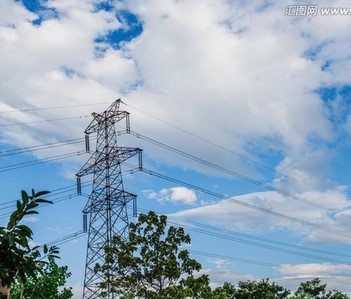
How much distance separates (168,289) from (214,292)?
3029 mm

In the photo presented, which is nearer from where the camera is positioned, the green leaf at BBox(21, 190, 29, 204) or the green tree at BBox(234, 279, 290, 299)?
the green leaf at BBox(21, 190, 29, 204)

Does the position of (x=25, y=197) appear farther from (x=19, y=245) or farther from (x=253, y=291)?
(x=253, y=291)

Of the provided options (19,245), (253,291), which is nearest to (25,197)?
(19,245)

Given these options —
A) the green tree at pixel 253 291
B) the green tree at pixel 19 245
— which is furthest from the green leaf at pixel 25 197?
the green tree at pixel 253 291

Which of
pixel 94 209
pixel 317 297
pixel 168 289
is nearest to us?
pixel 168 289

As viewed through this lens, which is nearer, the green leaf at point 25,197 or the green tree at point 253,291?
the green leaf at point 25,197

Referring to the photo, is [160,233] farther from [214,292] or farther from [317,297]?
[317,297]

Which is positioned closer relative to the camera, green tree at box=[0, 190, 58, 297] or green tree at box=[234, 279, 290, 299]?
green tree at box=[0, 190, 58, 297]

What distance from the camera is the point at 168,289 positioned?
100.0 ft

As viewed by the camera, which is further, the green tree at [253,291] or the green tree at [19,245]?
the green tree at [253,291]

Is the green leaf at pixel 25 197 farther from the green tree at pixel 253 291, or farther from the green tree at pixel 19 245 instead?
the green tree at pixel 253 291

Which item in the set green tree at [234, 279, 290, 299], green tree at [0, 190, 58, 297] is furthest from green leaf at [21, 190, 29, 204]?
green tree at [234, 279, 290, 299]

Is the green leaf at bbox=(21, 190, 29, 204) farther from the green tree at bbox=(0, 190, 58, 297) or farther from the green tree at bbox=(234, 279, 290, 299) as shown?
the green tree at bbox=(234, 279, 290, 299)

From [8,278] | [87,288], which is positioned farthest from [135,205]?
[8,278]
